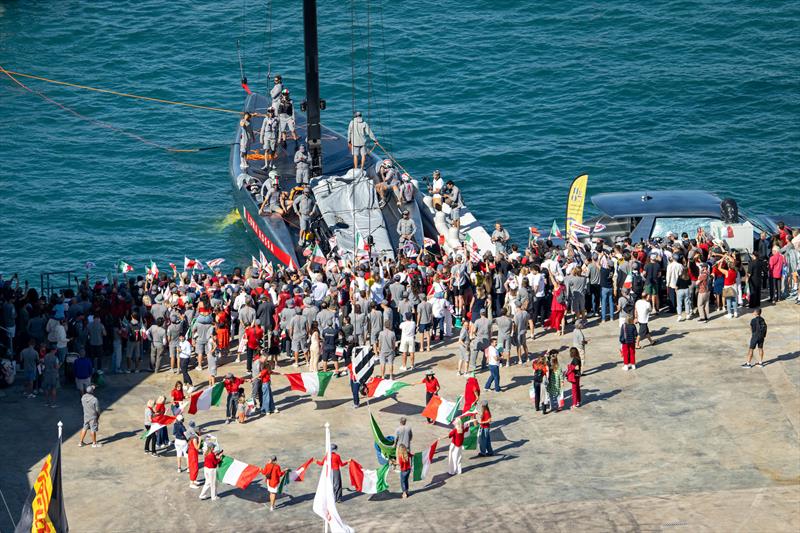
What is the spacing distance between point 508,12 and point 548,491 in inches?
1608

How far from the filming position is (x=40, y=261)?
46.0m

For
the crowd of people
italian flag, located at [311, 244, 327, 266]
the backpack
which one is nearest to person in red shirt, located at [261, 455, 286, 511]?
the crowd of people

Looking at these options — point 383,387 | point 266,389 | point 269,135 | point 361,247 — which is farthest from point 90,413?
point 269,135

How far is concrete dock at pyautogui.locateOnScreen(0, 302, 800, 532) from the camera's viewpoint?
2603cm

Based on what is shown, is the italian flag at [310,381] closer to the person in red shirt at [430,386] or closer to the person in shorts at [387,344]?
the person in shorts at [387,344]

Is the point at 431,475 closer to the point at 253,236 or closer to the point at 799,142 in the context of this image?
the point at 253,236

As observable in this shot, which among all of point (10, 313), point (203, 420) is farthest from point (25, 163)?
point (203, 420)

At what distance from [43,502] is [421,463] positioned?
765cm

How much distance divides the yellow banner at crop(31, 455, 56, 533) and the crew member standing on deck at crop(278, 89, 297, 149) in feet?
77.5

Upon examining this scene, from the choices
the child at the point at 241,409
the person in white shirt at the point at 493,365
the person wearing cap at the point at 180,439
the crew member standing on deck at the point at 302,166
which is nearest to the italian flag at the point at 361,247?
the crew member standing on deck at the point at 302,166

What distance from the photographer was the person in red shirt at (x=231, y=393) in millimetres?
29844

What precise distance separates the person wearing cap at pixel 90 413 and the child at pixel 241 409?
2886 mm

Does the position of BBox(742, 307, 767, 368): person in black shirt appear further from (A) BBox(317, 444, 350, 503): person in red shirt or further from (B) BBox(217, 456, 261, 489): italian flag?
(B) BBox(217, 456, 261, 489): italian flag

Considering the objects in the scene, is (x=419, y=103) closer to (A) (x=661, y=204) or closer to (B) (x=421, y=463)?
(A) (x=661, y=204)
